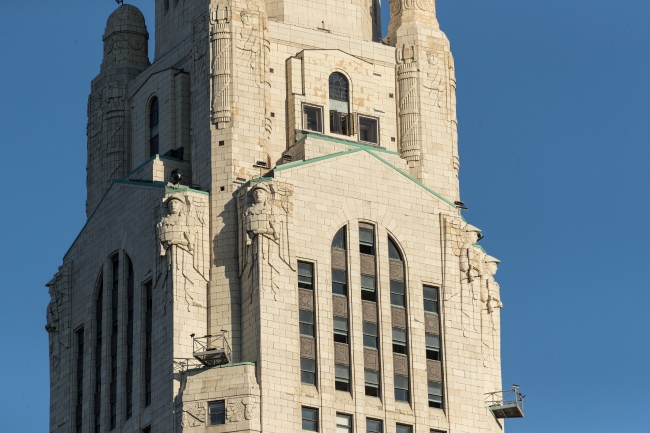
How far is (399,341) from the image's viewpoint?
107m

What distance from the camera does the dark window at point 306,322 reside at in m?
105

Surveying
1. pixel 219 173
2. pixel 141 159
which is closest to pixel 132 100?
pixel 141 159

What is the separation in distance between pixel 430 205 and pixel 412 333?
6521 mm

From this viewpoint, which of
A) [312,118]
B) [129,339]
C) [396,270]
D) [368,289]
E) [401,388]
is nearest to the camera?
[401,388]

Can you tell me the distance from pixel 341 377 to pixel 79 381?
14.1m

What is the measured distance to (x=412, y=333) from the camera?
107 meters

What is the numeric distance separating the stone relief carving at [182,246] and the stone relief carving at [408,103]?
12254mm

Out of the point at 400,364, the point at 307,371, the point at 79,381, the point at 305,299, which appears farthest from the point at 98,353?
the point at 400,364

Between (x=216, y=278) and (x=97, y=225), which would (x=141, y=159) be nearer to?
(x=97, y=225)

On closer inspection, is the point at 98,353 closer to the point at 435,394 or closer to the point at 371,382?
the point at 371,382

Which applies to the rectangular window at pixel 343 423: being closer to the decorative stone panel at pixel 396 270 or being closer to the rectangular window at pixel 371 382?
the rectangular window at pixel 371 382

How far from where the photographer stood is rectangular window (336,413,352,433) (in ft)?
340

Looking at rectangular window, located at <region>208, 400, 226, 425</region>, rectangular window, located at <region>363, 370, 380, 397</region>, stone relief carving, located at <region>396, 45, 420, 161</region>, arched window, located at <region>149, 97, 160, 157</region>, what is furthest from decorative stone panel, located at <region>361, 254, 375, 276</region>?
arched window, located at <region>149, 97, 160, 157</region>

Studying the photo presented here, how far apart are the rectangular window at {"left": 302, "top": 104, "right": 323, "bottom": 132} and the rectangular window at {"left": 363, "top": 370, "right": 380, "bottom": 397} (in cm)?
1296
